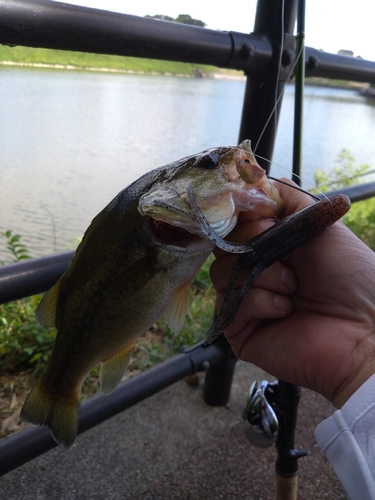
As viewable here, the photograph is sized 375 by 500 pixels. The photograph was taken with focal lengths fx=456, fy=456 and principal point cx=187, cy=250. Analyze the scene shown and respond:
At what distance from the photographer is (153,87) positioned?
3.09 meters

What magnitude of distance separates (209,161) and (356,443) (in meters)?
0.67

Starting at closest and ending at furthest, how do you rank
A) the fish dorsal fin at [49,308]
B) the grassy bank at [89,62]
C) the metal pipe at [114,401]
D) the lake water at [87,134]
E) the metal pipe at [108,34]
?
1. the metal pipe at [108,34]
2. the fish dorsal fin at [49,308]
3. the metal pipe at [114,401]
4. the grassy bank at [89,62]
5. the lake water at [87,134]

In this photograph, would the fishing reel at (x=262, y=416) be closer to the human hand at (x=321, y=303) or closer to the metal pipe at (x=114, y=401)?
the metal pipe at (x=114, y=401)

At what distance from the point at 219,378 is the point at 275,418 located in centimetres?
66

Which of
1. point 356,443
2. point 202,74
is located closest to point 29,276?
point 356,443

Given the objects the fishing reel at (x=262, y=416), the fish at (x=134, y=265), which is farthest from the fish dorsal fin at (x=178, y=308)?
the fishing reel at (x=262, y=416)

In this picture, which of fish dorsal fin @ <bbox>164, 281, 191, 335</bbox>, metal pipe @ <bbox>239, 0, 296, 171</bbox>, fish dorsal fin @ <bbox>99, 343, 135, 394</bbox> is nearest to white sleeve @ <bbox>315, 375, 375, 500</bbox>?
fish dorsal fin @ <bbox>164, 281, 191, 335</bbox>

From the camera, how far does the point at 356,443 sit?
37.8 inches

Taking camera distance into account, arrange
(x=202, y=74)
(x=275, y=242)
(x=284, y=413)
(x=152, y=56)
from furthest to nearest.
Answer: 1. (x=202, y=74)
2. (x=284, y=413)
3. (x=152, y=56)
4. (x=275, y=242)

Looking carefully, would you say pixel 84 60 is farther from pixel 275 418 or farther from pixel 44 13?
pixel 275 418

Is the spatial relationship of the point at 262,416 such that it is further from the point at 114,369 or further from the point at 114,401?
the point at 114,369

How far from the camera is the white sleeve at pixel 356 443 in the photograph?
93cm

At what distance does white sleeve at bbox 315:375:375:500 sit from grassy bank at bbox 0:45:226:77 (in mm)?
1336

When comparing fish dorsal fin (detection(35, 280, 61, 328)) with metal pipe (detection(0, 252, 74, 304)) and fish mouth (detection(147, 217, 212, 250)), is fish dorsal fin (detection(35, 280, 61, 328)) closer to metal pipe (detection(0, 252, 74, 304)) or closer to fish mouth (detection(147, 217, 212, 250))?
metal pipe (detection(0, 252, 74, 304))
